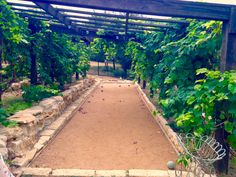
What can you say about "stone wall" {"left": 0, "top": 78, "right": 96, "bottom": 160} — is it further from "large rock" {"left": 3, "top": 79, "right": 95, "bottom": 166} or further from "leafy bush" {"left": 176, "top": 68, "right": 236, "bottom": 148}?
"leafy bush" {"left": 176, "top": 68, "right": 236, "bottom": 148}

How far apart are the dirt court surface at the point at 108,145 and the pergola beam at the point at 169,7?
2.70m

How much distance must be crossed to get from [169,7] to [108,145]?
10.5 ft

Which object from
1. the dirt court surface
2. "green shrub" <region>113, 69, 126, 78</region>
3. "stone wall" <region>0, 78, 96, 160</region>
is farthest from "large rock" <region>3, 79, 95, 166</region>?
"green shrub" <region>113, 69, 126, 78</region>

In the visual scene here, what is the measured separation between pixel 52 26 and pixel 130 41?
139 inches

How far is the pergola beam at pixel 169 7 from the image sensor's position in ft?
12.8

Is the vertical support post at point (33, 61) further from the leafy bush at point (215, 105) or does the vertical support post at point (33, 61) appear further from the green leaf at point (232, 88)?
the green leaf at point (232, 88)

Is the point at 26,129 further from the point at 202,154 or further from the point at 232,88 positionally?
the point at 232,88

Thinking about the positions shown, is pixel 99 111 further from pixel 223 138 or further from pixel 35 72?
pixel 223 138

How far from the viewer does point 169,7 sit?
4.00 meters

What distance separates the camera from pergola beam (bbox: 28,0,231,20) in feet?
12.8

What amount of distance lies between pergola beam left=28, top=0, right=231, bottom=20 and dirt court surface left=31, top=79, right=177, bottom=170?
2705 millimetres

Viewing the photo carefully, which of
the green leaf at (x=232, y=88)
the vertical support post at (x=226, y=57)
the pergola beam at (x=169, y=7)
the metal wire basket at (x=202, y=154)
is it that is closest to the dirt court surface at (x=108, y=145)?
the metal wire basket at (x=202, y=154)

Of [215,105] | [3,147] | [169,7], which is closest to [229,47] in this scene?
[215,105]

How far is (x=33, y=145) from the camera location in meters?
5.06
